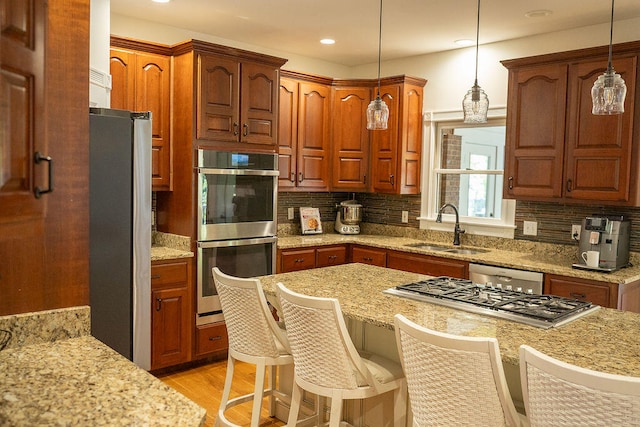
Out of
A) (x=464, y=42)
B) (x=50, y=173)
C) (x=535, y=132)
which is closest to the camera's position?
(x=50, y=173)

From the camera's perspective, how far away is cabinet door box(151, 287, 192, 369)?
384 centimetres

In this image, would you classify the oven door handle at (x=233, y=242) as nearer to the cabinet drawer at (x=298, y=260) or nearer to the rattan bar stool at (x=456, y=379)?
the cabinet drawer at (x=298, y=260)

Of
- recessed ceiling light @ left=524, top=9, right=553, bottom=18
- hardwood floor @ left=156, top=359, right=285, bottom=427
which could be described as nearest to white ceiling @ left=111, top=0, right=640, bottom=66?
recessed ceiling light @ left=524, top=9, right=553, bottom=18

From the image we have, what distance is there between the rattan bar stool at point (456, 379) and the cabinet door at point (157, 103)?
110 inches

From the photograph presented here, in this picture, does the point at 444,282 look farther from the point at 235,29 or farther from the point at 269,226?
the point at 235,29

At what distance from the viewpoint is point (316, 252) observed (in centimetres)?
483

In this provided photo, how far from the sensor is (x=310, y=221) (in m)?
5.36

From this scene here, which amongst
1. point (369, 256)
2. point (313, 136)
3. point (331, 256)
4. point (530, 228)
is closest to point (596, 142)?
point (530, 228)

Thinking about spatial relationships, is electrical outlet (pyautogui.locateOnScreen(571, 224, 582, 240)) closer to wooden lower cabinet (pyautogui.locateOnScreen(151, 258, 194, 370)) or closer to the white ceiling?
the white ceiling

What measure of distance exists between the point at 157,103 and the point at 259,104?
2.58ft

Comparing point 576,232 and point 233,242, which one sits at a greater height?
point 576,232

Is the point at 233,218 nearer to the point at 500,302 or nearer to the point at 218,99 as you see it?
the point at 218,99

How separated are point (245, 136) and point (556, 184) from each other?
2.36 metres

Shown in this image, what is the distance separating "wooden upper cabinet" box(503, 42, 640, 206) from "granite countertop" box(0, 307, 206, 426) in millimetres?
3307
